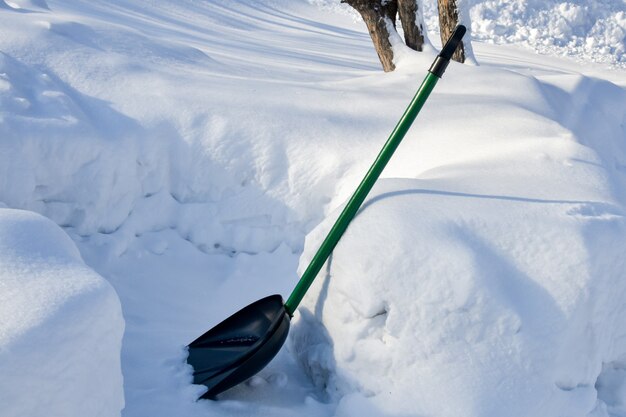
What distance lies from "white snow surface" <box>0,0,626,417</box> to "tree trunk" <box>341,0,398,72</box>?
14cm

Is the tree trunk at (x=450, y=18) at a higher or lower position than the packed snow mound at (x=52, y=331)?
higher

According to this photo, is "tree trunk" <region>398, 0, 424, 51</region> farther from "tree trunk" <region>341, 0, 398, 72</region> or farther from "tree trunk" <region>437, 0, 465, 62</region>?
"tree trunk" <region>437, 0, 465, 62</region>

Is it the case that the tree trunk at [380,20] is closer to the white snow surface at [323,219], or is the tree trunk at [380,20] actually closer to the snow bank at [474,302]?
the white snow surface at [323,219]

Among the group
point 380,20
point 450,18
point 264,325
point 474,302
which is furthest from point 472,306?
point 450,18

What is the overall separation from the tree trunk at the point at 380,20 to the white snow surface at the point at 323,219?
0.46 feet

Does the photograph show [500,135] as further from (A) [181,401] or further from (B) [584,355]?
(A) [181,401]

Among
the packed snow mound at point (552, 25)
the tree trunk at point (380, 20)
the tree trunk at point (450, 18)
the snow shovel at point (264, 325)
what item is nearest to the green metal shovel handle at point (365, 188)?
the snow shovel at point (264, 325)

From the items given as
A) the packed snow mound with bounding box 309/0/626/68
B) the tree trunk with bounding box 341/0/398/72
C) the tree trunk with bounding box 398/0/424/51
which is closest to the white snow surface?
the tree trunk with bounding box 341/0/398/72

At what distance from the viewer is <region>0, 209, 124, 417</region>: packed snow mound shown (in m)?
1.46

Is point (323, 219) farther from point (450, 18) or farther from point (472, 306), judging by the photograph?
point (450, 18)

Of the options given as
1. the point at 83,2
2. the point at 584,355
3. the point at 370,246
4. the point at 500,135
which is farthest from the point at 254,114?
the point at 83,2

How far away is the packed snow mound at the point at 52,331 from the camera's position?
4.79 ft

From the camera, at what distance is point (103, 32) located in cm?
378

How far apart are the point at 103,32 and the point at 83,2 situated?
2440 mm
